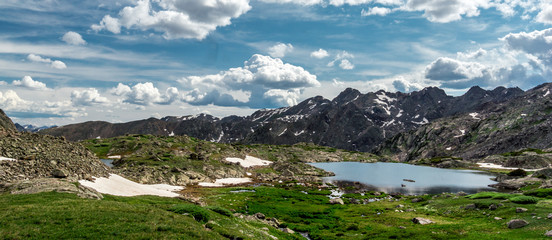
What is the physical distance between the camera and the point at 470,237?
3133cm

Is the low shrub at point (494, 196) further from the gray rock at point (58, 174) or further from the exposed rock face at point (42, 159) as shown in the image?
the gray rock at point (58, 174)

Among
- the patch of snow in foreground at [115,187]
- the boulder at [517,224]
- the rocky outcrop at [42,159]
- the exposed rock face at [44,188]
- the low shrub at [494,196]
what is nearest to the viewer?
the boulder at [517,224]

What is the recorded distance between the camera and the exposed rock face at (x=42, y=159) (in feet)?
157

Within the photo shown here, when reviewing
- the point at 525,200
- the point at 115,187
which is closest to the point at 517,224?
the point at 525,200

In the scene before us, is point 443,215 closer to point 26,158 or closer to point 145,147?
point 26,158

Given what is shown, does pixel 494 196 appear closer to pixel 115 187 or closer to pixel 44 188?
pixel 44 188

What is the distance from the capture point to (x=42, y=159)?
53875 mm

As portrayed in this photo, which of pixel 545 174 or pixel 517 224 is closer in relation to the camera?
pixel 517 224

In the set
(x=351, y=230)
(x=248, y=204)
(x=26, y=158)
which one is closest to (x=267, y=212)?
(x=248, y=204)

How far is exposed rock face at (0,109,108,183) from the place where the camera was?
157 ft

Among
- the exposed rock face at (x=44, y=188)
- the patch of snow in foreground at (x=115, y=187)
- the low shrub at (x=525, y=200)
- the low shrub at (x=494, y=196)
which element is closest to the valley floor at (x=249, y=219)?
the low shrub at (x=525, y=200)

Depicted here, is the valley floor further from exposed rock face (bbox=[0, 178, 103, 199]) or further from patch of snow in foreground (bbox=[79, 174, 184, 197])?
patch of snow in foreground (bbox=[79, 174, 184, 197])

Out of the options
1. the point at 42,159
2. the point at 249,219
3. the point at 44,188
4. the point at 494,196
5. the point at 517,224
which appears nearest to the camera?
the point at 517,224

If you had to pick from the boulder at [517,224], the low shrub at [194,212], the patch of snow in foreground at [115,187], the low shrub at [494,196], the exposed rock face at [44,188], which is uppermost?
the exposed rock face at [44,188]
